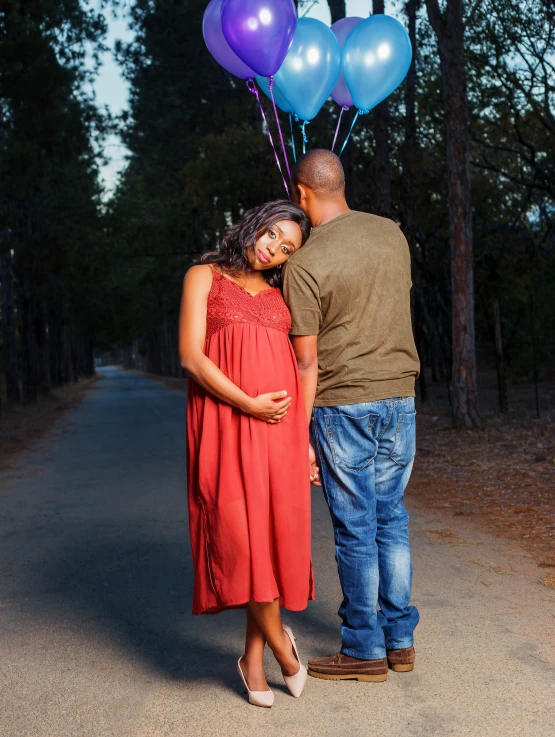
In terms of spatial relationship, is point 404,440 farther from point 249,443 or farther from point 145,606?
point 145,606

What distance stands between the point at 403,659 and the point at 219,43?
14.5ft

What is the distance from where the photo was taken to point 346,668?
12.7 ft

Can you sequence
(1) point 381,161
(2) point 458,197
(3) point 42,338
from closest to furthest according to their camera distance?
(2) point 458,197, (1) point 381,161, (3) point 42,338

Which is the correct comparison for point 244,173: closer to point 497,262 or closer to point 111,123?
point 111,123

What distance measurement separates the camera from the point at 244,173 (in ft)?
77.6

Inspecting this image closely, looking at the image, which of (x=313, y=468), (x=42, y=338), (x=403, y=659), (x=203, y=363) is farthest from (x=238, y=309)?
(x=42, y=338)

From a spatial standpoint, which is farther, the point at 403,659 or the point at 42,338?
the point at 42,338

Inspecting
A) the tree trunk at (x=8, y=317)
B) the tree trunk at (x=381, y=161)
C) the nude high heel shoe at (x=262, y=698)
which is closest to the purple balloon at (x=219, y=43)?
the nude high heel shoe at (x=262, y=698)

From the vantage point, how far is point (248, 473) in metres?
3.49

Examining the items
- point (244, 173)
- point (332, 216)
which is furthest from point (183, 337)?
point (244, 173)

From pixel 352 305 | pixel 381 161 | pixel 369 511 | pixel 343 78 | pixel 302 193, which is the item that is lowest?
pixel 369 511

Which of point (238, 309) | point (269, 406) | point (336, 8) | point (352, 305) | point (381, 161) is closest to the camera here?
point (269, 406)

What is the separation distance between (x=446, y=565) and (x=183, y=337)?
10.1 feet

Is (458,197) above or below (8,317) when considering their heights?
above
